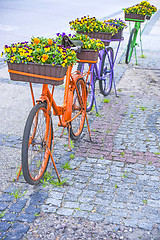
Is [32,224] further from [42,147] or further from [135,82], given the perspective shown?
[135,82]

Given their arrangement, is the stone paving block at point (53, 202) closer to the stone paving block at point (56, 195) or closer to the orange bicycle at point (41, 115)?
the stone paving block at point (56, 195)

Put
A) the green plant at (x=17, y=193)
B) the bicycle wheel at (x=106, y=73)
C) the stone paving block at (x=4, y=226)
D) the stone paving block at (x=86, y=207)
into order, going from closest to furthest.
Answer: the stone paving block at (x=4, y=226) < the stone paving block at (x=86, y=207) < the green plant at (x=17, y=193) < the bicycle wheel at (x=106, y=73)

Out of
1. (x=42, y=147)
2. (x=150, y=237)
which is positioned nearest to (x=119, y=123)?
(x=42, y=147)

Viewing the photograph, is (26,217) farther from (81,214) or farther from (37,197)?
(81,214)

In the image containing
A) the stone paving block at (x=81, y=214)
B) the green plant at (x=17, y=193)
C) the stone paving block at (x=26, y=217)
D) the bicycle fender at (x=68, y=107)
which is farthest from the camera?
the bicycle fender at (x=68, y=107)

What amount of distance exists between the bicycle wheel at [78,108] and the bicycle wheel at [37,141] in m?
0.76

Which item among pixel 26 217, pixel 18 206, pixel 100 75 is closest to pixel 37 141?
pixel 18 206

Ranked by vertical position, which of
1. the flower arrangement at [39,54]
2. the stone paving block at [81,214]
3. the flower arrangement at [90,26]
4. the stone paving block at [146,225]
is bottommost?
the stone paving block at [146,225]

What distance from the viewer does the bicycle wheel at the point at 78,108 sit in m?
4.71

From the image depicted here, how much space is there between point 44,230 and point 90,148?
68.2 inches

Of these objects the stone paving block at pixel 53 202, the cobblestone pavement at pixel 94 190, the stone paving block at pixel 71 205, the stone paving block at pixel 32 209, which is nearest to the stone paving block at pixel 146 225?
the cobblestone pavement at pixel 94 190

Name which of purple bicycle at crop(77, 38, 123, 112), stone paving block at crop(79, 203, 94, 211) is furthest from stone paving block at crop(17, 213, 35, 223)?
purple bicycle at crop(77, 38, 123, 112)

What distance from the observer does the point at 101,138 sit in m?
5.06

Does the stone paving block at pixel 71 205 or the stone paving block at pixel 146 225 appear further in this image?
the stone paving block at pixel 71 205
